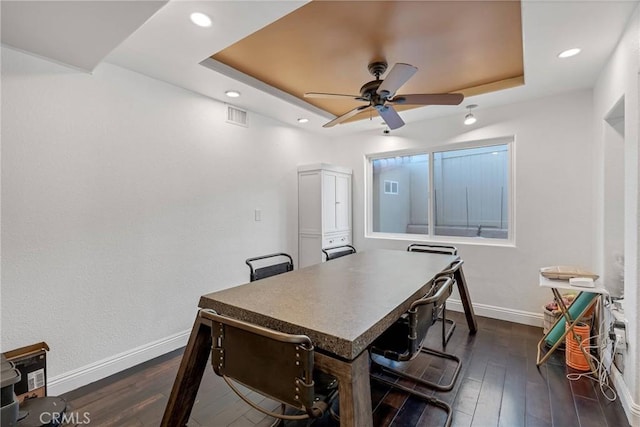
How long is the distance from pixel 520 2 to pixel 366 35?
91 cm

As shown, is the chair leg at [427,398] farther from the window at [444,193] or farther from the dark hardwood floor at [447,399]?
the window at [444,193]

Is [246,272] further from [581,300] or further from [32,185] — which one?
[581,300]

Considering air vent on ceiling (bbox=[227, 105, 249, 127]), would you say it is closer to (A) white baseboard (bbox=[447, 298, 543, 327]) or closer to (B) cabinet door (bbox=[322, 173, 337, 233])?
(B) cabinet door (bbox=[322, 173, 337, 233])

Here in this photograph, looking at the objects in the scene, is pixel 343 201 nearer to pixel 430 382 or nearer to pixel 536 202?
pixel 536 202

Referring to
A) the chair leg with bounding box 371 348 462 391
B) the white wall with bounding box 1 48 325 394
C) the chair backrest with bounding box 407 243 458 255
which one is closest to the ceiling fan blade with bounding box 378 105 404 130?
the chair backrest with bounding box 407 243 458 255

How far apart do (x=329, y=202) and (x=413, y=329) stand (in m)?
2.58

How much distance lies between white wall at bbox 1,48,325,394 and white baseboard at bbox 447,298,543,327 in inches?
108

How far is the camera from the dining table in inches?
39.9

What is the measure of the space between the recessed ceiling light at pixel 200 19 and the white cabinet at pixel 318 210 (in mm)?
2203

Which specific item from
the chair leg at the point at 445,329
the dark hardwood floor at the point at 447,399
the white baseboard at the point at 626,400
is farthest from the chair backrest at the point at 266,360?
the white baseboard at the point at 626,400

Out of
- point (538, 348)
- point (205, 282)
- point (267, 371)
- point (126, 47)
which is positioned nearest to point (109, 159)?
point (126, 47)

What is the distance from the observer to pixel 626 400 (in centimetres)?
173

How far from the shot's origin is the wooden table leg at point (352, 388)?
3.23ft

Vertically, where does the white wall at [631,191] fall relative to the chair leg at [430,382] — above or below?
above
